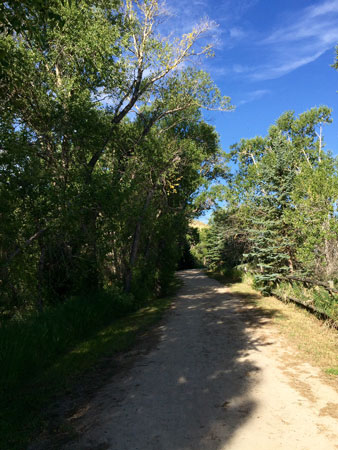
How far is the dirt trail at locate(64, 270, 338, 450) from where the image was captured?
3449 mm

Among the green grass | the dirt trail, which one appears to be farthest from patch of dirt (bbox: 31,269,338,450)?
the green grass

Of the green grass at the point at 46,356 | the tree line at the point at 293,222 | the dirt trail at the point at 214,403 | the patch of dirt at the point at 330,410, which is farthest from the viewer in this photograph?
the tree line at the point at 293,222

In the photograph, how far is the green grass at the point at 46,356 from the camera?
4129mm

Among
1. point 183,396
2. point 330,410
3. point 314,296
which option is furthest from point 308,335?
point 183,396

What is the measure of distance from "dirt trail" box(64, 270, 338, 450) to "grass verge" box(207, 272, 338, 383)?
1.12ft

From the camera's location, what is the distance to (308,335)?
7598 mm

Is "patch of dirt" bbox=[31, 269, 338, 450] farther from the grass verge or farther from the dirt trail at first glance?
the grass verge

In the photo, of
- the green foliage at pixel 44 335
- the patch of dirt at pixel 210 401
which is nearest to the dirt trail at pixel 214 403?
the patch of dirt at pixel 210 401

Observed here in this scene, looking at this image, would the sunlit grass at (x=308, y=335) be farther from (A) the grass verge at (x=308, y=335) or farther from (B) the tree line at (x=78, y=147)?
(B) the tree line at (x=78, y=147)

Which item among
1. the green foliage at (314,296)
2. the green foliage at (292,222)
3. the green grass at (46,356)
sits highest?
the green foliage at (292,222)

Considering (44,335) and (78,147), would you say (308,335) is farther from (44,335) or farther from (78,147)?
(78,147)

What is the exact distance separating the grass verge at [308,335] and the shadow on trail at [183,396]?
0.97m

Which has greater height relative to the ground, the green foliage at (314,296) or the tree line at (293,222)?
the tree line at (293,222)

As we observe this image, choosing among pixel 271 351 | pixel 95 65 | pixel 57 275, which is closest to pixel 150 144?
pixel 95 65
